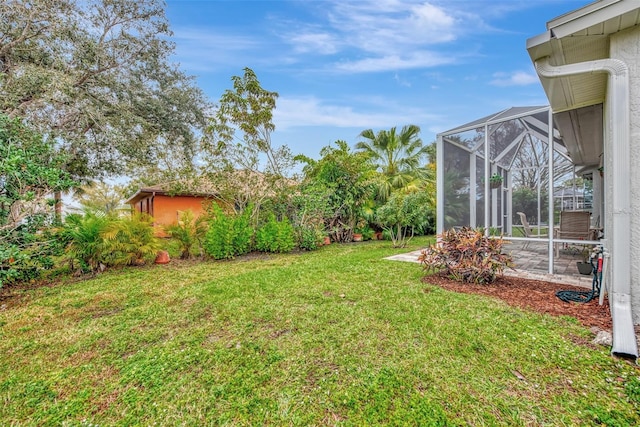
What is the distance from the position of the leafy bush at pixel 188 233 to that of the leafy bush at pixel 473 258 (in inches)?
256

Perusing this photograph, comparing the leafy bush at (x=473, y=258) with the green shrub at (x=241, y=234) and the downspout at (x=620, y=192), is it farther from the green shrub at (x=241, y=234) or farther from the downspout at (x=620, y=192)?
the green shrub at (x=241, y=234)

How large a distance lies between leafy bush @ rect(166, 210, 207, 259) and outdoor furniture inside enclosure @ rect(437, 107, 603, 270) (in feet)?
22.3

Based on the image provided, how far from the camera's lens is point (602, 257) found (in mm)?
3676

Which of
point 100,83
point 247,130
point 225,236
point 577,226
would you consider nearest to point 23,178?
point 225,236

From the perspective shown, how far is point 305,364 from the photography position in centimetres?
251

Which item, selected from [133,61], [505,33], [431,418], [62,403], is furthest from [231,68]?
[431,418]

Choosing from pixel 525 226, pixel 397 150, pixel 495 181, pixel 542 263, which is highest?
pixel 397 150

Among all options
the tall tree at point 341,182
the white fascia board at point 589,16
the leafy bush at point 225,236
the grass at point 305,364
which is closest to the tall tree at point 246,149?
the tall tree at point 341,182

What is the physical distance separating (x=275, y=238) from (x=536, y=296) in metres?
6.71

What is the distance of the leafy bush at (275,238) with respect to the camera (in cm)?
884

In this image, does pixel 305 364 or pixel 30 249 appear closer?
pixel 305 364

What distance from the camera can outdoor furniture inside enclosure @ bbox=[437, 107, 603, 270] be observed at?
6.16 m

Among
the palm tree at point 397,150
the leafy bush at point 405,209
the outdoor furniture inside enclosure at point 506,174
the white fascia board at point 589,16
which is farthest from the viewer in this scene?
the palm tree at point 397,150

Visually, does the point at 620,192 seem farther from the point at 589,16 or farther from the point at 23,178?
the point at 23,178
